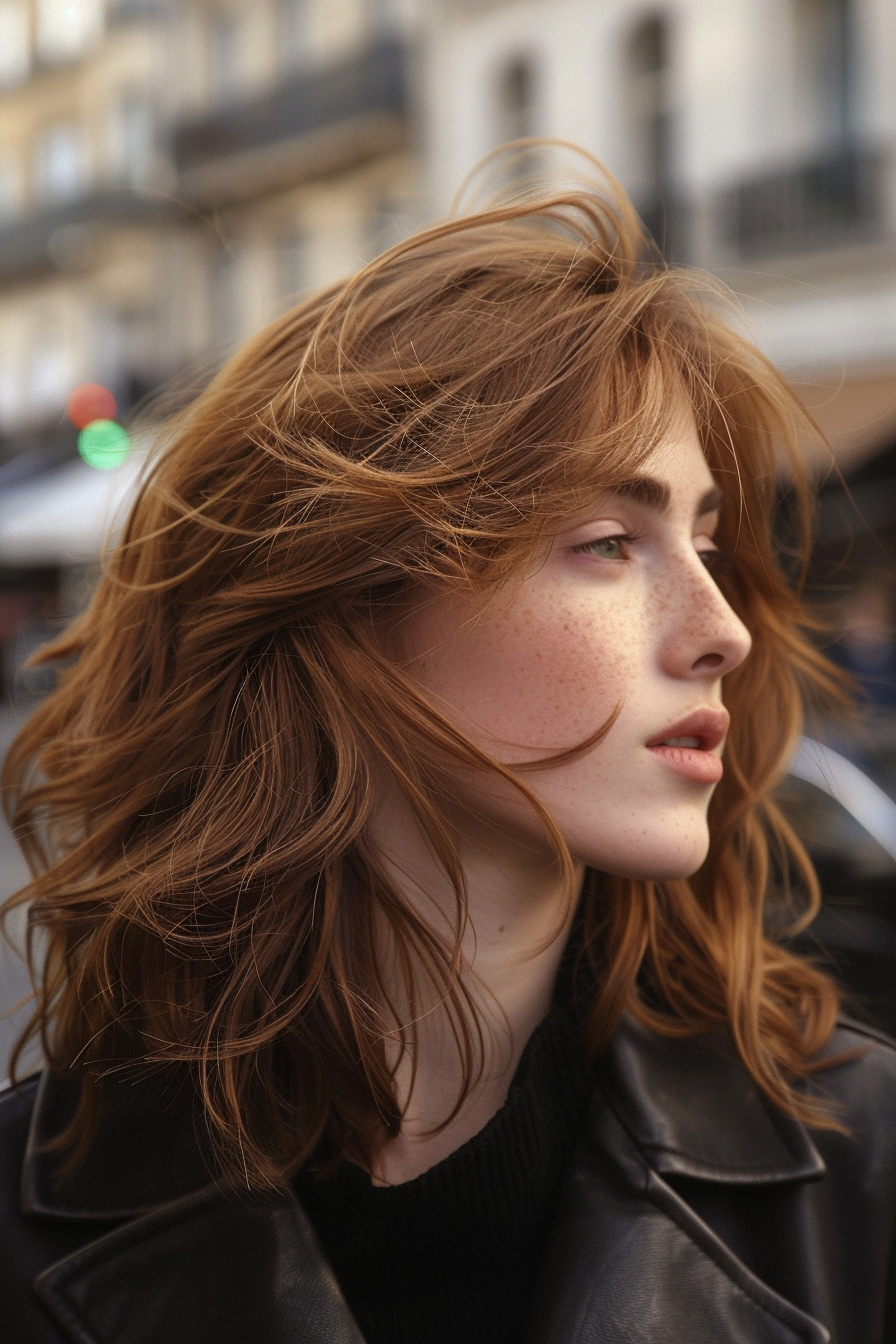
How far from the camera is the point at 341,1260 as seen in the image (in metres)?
1.57

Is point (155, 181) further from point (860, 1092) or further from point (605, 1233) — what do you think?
point (605, 1233)

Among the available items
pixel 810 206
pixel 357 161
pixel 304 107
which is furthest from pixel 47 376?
pixel 810 206

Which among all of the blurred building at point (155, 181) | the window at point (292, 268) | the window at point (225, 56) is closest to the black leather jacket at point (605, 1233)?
the blurred building at point (155, 181)

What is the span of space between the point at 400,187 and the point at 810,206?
5.74 metres

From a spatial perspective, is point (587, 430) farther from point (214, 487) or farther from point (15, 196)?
point (15, 196)

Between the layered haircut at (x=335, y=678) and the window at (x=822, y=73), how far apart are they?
33.8 feet

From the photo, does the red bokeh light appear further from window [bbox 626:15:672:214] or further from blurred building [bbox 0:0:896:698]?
window [bbox 626:15:672:214]

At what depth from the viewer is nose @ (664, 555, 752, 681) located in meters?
1.48

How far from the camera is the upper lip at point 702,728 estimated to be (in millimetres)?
1470

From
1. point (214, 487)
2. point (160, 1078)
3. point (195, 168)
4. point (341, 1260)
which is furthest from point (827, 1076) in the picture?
point (195, 168)

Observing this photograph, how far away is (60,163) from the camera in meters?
21.7

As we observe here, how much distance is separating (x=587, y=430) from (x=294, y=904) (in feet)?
2.06

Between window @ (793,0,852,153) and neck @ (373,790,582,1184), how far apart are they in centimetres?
1072

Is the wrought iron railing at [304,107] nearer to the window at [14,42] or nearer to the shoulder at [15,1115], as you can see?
the window at [14,42]
